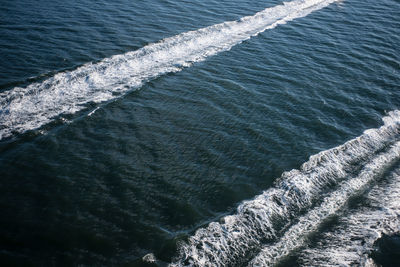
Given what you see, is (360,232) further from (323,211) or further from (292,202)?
(292,202)

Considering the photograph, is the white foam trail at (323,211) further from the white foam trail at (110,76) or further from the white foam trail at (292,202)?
the white foam trail at (110,76)

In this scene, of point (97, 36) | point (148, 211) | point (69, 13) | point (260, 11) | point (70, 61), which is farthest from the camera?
point (260, 11)

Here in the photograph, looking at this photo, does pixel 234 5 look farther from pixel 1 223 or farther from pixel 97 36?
pixel 1 223

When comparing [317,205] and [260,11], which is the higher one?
[260,11]

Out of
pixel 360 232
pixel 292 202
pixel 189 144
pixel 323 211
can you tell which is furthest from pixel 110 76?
pixel 360 232

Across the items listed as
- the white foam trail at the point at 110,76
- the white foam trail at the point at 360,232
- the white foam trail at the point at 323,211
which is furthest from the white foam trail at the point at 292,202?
the white foam trail at the point at 110,76

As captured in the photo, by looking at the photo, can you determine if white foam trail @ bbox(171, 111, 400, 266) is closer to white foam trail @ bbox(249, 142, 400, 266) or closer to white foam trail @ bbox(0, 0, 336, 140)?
white foam trail @ bbox(249, 142, 400, 266)

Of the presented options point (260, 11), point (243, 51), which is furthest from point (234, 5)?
point (243, 51)
